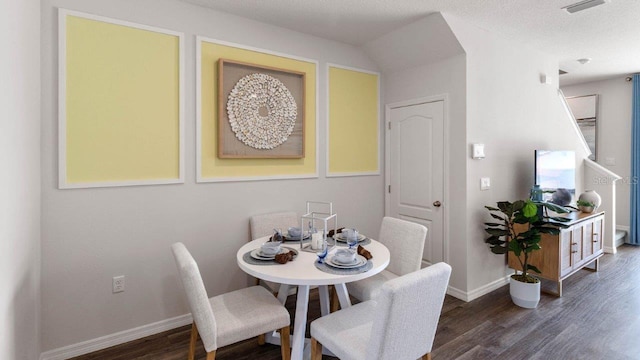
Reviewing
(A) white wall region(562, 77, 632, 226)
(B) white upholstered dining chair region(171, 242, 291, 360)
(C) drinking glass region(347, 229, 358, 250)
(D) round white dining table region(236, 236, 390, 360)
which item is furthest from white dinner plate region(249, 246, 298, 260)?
(A) white wall region(562, 77, 632, 226)

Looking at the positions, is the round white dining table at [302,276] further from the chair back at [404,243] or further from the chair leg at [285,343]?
the chair back at [404,243]

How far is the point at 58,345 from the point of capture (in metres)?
2.25

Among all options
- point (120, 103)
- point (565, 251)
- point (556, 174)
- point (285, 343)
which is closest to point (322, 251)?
point (285, 343)

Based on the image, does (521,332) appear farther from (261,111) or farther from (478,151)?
(261,111)

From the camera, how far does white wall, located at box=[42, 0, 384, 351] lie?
2215mm

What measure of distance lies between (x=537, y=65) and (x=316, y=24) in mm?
2668

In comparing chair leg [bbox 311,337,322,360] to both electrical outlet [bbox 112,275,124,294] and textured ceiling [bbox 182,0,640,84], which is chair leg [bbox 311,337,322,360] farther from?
textured ceiling [bbox 182,0,640,84]

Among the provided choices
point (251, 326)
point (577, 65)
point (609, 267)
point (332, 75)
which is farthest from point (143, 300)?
point (577, 65)

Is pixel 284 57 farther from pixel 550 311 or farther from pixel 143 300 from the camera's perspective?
pixel 550 311

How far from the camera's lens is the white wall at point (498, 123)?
316 cm

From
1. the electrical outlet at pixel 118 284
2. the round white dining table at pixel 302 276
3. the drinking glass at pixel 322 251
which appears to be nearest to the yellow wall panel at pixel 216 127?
the round white dining table at pixel 302 276

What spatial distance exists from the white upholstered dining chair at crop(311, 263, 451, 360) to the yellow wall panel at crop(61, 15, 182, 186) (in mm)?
1722

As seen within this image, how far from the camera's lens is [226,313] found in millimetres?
1952

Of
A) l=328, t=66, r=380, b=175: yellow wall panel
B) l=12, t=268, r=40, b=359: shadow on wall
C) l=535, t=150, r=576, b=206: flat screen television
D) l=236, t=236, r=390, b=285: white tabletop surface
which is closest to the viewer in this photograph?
l=12, t=268, r=40, b=359: shadow on wall
